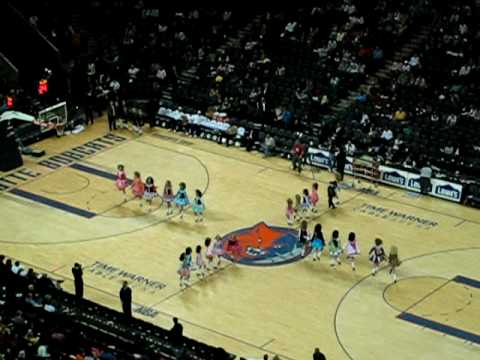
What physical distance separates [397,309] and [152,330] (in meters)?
10.3

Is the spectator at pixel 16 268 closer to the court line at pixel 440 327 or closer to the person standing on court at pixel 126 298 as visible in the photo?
the person standing on court at pixel 126 298

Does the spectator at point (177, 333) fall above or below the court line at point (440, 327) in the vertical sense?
above

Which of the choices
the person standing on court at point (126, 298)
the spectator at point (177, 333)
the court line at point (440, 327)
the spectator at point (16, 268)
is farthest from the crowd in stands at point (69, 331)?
the court line at point (440, 327)

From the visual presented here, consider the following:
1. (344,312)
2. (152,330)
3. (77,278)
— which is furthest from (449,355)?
(77,278)

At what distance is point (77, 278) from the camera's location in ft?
159

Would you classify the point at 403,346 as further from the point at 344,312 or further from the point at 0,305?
the point at 0,305

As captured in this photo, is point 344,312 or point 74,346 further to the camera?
point 344,312

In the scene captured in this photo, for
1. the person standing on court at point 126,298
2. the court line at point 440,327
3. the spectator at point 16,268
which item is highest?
the spectator at point 16,268

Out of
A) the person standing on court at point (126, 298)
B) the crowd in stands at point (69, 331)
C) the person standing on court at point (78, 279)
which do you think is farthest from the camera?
the person standing on court at point (78, 279)

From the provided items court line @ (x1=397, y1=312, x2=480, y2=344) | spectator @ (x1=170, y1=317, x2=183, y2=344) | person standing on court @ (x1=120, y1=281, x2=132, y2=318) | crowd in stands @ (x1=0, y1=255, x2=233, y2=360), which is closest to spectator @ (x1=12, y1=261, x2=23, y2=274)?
crowd in stands @ (x1=0, y1=255, x2=233, y2=360)

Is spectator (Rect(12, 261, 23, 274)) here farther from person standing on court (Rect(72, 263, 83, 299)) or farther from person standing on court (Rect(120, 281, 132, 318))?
person standing on court (Rect(120, 281, 132, 318))

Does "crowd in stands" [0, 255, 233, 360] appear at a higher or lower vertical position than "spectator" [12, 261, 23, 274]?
lower

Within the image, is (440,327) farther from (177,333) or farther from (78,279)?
(78,279)

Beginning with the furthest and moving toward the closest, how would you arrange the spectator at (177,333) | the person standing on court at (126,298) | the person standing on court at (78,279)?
the person standing on court at (78,279) → the person standing on court at (126,298) → the spectator at (177,333)
